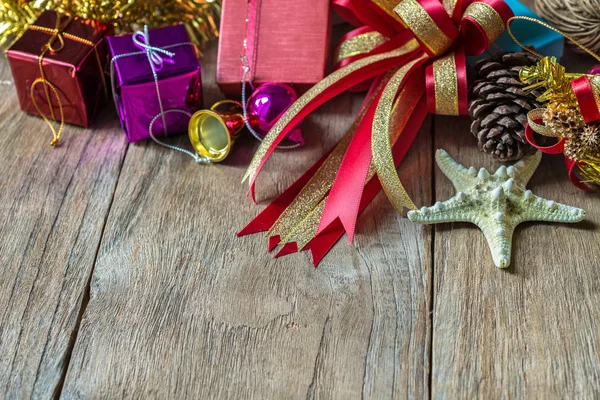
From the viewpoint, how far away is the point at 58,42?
1.08m

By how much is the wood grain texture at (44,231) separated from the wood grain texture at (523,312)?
0.45 metres

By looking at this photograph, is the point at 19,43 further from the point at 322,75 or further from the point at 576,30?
the point at 576,30

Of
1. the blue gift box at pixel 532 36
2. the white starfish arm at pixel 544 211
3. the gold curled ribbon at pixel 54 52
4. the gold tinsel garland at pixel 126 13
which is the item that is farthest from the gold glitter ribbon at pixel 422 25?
the gold curled ribbon at pixel 54 52

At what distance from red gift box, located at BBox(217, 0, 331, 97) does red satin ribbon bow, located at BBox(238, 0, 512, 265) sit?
0.16 feet

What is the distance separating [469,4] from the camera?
1.06m

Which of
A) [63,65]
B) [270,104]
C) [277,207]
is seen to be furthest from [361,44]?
[63,65]

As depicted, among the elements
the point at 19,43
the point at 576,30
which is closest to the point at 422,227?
the point at 576,30

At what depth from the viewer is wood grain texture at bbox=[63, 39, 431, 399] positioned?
838 millimetres

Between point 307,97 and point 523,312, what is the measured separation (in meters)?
0.41

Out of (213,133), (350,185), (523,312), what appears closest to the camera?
(523,312)

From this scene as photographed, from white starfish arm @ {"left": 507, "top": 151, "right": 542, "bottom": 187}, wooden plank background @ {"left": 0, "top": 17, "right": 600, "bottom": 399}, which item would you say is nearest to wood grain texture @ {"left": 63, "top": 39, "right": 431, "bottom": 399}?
wooden plank background @ {"left": 0, "top": 17, "right": 600, "bottom": 399}

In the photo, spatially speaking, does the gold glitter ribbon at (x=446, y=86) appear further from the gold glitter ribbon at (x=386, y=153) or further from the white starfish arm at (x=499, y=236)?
the white starfish arm at (x=499, y=236)

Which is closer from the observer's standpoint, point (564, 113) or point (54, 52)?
point (564, 113)

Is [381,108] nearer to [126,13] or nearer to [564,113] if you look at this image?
[564,113]
